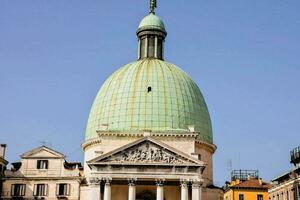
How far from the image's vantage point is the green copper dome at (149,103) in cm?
5200

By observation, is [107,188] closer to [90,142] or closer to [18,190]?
[90,142]

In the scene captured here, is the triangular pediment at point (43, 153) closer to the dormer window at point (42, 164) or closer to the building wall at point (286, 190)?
the dormer window at point (42, 164)

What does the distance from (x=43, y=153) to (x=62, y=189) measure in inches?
153

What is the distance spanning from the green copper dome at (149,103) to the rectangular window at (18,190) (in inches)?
311

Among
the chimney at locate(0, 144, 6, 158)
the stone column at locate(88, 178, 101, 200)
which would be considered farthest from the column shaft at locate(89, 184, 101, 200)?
the chimney at locate(0, 144, 6, 158)

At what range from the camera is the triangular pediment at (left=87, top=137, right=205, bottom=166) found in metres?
45.8

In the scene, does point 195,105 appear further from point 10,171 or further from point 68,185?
point 10,171

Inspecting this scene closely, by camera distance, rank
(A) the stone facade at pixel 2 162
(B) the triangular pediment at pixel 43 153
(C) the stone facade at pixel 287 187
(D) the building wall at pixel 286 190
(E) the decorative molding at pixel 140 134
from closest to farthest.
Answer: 1. (C) the stone facade at pixel 287 187
2. (D) the building wall at pixel 286 190
3. (E) the decorative molding at pixel 140 134
4. (A) the stone facade at pixel 2 162
5. (B) the triangular pediment at pixel 43 153

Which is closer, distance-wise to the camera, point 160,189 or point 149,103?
point 160,189

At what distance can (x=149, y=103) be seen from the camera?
52.9 meters

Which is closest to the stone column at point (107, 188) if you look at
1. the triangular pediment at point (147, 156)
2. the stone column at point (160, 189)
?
the triangular pediment at point (147, 156)

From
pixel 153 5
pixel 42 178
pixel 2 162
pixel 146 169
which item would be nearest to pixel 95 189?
pixel 146 169

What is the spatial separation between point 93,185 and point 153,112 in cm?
1015

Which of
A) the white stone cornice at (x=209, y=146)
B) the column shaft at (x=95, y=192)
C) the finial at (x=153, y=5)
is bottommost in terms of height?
the column shaft at (x=95, y=192)
